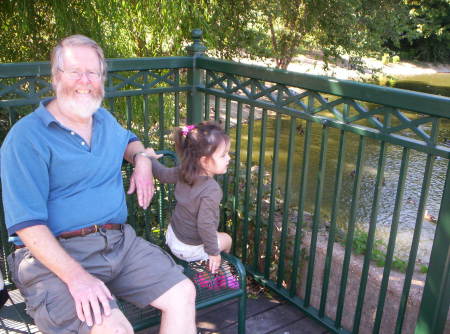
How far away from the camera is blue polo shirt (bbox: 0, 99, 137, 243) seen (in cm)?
173

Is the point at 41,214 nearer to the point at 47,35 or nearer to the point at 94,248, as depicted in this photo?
the point at 94,248

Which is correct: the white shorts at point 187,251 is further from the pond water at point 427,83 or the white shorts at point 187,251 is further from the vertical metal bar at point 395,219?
the pond water at point 427,83

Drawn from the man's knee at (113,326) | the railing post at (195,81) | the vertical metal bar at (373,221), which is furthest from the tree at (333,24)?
the man's knee at (113,326)

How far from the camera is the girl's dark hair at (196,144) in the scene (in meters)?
2.10

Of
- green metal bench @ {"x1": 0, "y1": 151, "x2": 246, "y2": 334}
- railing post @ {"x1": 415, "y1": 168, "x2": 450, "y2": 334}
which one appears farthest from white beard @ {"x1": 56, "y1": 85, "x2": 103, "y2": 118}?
railing post @ {"x1": 415, "y1": 168, "x2": 450, "y2": 334}

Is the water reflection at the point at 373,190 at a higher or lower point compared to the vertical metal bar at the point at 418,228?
lower

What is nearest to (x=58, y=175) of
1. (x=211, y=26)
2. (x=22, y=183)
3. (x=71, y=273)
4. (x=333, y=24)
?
(x=22, y=183)

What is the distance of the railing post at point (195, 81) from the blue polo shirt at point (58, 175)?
0.91 meters

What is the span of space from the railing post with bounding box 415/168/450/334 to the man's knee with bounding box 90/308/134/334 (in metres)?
1.18

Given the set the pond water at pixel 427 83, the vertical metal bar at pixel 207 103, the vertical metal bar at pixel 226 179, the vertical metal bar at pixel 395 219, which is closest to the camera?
the vertical metal bar at pixel 395 219

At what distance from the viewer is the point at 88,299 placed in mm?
1646

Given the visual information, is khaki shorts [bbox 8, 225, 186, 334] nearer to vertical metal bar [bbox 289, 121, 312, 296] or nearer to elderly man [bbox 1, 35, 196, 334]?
elderly man [bbox 1, 35, 196, 334]

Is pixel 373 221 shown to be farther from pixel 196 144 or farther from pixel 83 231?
pixel 83 231

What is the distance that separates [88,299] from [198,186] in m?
0.73
